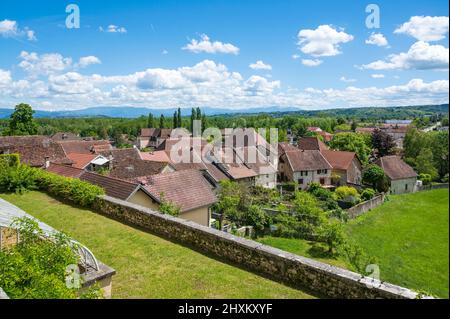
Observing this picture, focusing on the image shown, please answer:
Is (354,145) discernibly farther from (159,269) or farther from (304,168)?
(159,269)

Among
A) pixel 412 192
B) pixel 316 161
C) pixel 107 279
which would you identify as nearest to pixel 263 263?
pixel 107 279

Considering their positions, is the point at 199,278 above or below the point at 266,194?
above

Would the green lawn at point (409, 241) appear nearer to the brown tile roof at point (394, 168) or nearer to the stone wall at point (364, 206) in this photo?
the stone wall at point (364, 206)

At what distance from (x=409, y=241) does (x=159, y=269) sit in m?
23.8

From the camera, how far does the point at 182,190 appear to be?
1589 cm

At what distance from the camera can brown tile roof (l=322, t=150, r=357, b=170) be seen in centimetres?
4441

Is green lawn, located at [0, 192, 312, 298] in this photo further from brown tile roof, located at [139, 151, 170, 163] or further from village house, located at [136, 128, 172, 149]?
village house, located at [136, 128, 172, 149]

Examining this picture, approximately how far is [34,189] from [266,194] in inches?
838

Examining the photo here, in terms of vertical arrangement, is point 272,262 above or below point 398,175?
above

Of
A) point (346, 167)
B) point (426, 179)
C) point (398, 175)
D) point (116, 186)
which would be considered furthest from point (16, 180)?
point (426, 179)

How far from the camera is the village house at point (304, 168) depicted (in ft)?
140

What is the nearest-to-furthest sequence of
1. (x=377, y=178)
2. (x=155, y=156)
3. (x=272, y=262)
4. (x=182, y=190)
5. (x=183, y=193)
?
(x=272, y=262) → (x=183, y=193) → (x=182, y=190) → (x=155, y=156) → (x=377, y=178)
